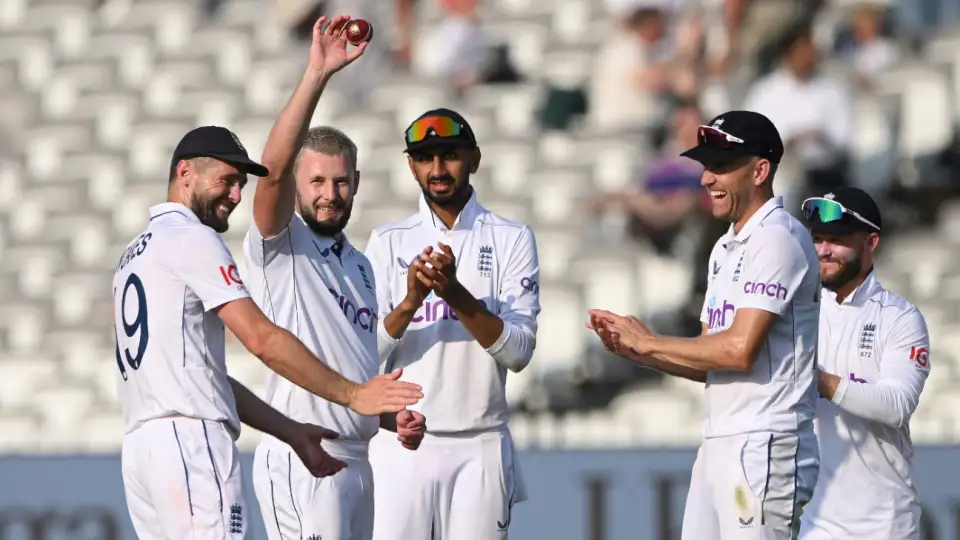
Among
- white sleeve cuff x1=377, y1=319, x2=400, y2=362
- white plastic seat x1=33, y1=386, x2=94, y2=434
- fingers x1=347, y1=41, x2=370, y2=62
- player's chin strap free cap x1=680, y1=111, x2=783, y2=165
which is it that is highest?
fingers x1=347, y1=41, x2=370, y2=62

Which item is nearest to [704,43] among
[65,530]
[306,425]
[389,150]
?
[389,150]

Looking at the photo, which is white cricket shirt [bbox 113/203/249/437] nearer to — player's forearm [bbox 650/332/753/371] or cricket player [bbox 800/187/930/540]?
player's forearm [bbox 650/332/753/371]

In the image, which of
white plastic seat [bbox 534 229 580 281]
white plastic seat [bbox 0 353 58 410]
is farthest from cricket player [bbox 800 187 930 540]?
white plastic seat [bbox 0 353 58 410]

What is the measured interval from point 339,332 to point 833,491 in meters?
2.14

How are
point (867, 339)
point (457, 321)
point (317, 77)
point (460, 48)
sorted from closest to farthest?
point (317, 77), point (457, 321), point (867, 339), point (460, 48)

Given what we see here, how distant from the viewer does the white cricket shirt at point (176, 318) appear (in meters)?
5.58

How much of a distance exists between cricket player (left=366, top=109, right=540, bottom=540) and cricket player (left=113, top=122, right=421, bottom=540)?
1.16m

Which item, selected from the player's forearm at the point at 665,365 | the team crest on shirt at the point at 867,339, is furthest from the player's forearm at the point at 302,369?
the team crest on shirt at the point at 867,339

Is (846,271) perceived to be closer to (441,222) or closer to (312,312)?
(441,222)

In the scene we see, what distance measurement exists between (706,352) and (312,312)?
4.91 feet

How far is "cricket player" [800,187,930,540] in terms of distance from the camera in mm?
7020

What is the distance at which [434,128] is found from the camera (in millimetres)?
6914

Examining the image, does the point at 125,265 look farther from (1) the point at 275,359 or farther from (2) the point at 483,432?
(2) the point at 483,432

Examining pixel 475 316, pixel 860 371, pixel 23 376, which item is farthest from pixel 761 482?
pixel 23 376
